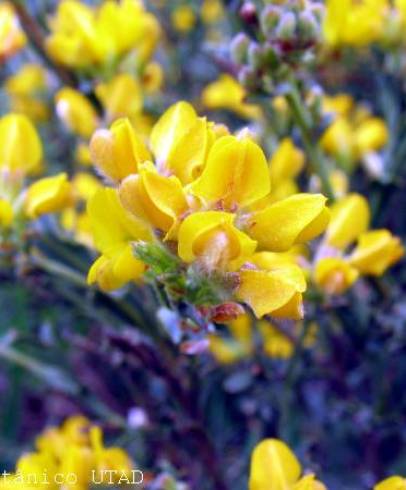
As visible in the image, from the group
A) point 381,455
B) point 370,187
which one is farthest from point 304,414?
point 370,187

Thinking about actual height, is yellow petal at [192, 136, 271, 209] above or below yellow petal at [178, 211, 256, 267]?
above

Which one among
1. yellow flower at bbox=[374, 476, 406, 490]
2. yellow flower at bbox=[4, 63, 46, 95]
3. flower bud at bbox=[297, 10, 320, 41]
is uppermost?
flower bud at bbox=[297, 10, 320, 41]

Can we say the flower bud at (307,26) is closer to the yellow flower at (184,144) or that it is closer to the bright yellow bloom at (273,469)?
the yellow flower at (184,144)

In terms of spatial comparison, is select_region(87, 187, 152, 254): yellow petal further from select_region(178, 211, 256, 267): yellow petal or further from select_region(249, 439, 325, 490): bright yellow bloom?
select_region(249, 439, 325, 490): bright yellow bloom

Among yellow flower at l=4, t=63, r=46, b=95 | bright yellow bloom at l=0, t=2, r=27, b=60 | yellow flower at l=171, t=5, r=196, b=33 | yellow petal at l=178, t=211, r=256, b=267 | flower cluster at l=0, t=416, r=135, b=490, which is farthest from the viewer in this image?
yellow flower at l=171, t=5, r=196, b=33

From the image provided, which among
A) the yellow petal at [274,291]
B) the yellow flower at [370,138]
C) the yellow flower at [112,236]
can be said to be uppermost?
the yellow flower at [112,236]

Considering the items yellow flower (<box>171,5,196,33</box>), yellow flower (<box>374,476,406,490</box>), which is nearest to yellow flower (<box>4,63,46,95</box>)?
yellow flower (<box>171,5,196,33</box>)

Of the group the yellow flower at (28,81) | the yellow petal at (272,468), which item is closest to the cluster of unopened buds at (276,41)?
the yellow petal at (272,468)
